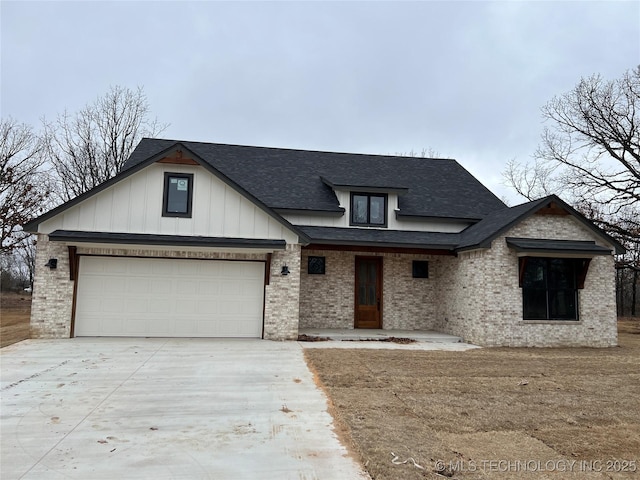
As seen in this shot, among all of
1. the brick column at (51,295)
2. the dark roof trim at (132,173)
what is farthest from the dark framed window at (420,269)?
the brick column at (51,295)

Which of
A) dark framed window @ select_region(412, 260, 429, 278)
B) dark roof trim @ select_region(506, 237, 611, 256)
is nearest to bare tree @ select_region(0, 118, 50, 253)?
dark framed window @ select_region(412, 260, 429, 278)

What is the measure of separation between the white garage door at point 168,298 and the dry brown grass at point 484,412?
10.0 feet

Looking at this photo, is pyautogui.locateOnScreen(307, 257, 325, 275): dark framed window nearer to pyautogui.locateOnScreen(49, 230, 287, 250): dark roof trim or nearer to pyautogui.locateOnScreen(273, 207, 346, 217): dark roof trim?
pyautogui.locateOnScreen(273, 207, 346, 217): dark roof trim

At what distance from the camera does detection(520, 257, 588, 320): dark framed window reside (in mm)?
12609

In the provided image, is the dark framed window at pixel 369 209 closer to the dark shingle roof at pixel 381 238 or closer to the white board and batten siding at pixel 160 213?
the dark shingle roof at pixel 381 238

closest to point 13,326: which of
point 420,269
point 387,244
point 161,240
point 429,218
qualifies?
point 161,240

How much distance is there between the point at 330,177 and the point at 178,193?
249 inches

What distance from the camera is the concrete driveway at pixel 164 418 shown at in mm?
4125

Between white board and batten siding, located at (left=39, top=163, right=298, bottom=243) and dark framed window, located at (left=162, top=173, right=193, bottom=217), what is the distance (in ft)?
0.40

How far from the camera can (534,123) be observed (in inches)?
903

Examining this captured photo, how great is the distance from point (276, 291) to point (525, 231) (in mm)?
7576

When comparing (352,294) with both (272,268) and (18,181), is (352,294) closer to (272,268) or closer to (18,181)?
(272,268)

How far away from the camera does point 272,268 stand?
1232 centimetres

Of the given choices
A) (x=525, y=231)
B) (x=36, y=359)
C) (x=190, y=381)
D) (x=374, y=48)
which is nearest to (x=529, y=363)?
(x=525, y=231)
